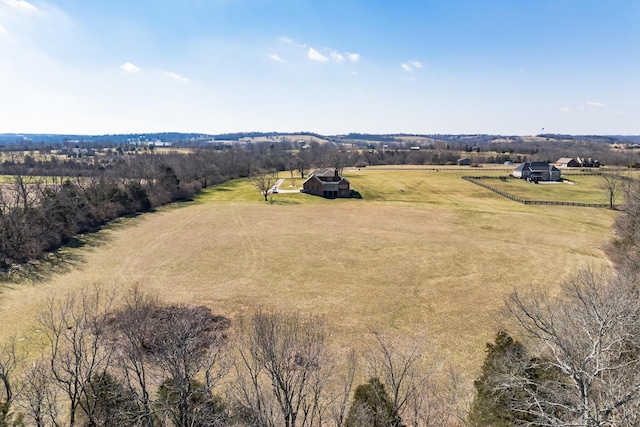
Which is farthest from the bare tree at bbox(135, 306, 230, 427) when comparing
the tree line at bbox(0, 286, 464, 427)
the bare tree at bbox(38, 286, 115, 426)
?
the bare tree at bbox(38, 286, 115, 426)

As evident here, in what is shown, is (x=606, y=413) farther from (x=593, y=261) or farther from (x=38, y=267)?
(x=38, y=267)

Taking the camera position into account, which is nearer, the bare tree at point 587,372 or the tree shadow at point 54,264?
the bare tree at point 587,372

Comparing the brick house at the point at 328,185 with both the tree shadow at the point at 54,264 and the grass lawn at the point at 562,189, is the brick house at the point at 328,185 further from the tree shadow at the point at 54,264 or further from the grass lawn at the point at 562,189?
the tree shadow at the point at 54,264

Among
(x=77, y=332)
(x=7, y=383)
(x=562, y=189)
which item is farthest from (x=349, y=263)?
(x=562, y=189)

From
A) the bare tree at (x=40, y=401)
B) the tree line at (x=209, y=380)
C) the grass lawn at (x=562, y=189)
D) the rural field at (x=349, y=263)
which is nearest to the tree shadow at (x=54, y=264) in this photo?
the rural field at (x=349, y=263)

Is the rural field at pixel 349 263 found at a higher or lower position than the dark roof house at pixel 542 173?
lower

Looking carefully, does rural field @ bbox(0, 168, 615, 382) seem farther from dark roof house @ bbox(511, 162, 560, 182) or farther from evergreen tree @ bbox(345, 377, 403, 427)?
dark roof house @ bbox(511, 162, 560, 182)
